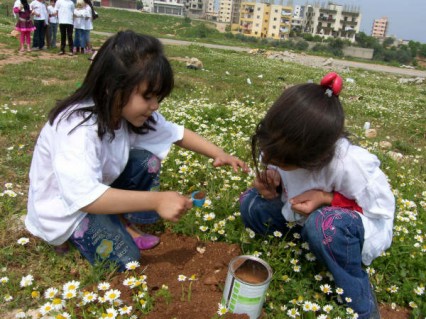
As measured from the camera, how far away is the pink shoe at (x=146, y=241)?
8.64 feet

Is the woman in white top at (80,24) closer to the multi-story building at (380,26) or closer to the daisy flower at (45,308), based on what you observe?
the daisy flower at (45,308)

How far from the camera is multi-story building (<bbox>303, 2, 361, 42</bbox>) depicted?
86.9m

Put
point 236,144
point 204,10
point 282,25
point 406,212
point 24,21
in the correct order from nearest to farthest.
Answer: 1. point 406,212
2. point 236,144
3. point 24,21
4. point 282,25
5. point 204,10

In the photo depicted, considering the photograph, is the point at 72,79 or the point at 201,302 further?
the point at 72,79

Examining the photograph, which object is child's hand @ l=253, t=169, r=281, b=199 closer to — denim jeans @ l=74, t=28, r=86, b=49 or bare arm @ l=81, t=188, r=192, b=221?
bare arm @ l=81, t=188, r=192, b=221

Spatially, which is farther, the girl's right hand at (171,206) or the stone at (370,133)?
the stone at (370,133)

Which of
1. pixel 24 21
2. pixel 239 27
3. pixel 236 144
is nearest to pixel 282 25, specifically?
pixel 239 27

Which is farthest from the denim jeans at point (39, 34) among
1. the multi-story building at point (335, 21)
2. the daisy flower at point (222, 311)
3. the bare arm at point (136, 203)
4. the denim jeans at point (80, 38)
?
the multi-story building at point (335, 21)

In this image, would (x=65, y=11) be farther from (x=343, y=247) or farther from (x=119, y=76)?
(x=343, y=247)

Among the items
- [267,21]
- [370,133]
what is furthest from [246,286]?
[267,21]

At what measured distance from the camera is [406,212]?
9.87 feet

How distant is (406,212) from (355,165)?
4.02 feet

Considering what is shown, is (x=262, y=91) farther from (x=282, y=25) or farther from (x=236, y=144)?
(x=282, y=25)

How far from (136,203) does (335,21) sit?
3764 inches
